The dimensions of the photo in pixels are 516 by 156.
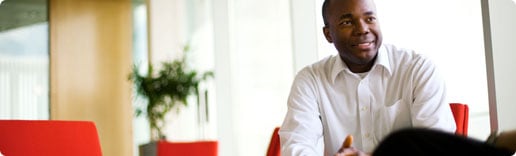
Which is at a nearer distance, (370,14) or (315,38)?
(370,14)

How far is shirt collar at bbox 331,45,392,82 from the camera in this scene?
1894 mm

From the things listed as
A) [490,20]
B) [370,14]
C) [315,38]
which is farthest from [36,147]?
[315,38]

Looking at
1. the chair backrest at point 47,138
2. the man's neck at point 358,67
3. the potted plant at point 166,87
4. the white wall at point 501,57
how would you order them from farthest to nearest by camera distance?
the potted plant at point 166,87, the white wall at point 501,57, the chair backrest at point 47,138, the man's neck at point 358,67

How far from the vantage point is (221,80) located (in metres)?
8.03

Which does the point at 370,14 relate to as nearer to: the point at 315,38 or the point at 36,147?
the point at 36,147

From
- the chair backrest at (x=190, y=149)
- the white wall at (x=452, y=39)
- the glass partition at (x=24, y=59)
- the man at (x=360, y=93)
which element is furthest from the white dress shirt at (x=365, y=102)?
the glass partition at (x=24, y=59)

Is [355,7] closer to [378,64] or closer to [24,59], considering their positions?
[378,64]

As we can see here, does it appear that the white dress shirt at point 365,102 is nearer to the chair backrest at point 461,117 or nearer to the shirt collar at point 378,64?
the shirt collar at point 378,64

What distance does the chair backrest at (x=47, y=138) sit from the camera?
226 centimetres

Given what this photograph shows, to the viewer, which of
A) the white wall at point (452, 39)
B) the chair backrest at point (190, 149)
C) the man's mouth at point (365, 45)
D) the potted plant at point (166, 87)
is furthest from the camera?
the potted plant at point (166, 87)

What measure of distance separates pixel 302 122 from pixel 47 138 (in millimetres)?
988

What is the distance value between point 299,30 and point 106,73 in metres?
3.60

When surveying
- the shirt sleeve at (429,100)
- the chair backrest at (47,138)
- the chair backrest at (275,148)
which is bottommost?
the chair backrest at (275,148)

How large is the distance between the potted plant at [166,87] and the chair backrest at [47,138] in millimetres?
5658
